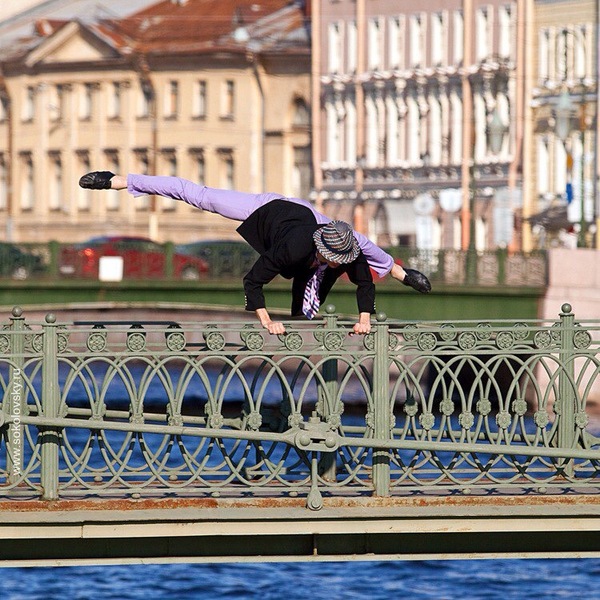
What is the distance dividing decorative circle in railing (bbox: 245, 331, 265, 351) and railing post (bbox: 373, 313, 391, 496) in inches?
21.9

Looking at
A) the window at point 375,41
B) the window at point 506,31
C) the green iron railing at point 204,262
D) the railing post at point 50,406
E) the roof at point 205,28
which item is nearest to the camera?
the railing post at point 50,406

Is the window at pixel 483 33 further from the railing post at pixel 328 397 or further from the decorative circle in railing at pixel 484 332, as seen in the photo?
the railing post at pixel 328 397

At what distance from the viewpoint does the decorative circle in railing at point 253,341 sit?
9867mm

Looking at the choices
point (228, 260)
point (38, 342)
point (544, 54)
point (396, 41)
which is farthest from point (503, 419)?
point (396, 41)

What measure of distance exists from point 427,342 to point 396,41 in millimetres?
50423

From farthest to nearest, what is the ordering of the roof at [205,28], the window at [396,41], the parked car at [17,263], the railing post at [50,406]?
1. the roof at [205,28]
2. the window at [396,41]
3. the parked car at [17,263]
4. the railing post at [50,406]

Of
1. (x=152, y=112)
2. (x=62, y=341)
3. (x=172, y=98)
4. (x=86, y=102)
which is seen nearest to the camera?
(x=62, y=341)

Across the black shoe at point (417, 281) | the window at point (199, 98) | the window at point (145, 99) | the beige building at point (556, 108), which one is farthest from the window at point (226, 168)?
the black shoe at point (417, 281)

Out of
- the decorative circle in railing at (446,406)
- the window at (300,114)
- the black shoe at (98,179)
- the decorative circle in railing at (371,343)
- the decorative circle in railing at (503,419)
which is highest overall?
the window at (300,114)

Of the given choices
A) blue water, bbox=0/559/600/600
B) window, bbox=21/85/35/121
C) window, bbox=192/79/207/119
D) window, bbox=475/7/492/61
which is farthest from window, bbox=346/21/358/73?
blue water, bbox=0/559/600/600

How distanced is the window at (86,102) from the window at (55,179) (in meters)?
1.53

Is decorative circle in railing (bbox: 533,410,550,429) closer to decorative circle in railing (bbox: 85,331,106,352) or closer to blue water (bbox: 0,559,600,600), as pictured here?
decorative circle in railing (bbox: 85,331,106,352)

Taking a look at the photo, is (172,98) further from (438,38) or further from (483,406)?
(483,406)

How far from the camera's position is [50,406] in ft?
31.9
